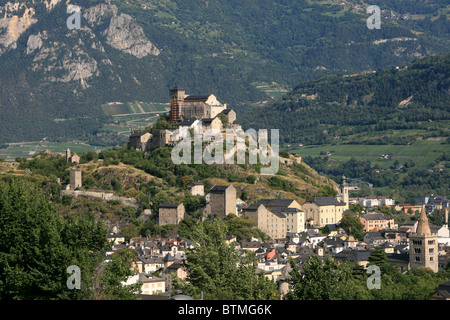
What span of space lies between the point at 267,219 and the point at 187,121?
2262cm

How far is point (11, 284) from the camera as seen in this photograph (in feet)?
142

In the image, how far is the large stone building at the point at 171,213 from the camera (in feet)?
309

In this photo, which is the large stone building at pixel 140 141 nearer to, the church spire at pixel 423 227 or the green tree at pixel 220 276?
the church spire at pixel 423 227

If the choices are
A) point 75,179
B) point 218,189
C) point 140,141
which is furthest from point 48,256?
point 140,141

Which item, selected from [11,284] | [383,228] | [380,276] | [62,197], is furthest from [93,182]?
[11,284]

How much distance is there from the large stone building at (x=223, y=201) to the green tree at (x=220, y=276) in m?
37.8

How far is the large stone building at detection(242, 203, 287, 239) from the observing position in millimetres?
93312

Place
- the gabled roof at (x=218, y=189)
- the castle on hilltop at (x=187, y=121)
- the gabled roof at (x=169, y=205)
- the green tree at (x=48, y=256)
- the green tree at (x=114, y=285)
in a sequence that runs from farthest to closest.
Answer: the castle on hilltop at (x=187, y=121) → the gabled roof at (x=218, y=189) → the gabled roof at (x=169, y=205) → the green tree at (x=48, y=256) → the green tree at (x=114, y=285)

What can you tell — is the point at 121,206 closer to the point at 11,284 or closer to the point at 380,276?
the point at 380,276

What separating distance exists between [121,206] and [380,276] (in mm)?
42652

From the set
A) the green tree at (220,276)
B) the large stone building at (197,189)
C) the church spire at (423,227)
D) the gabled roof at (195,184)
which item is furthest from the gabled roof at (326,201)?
the green tree at (220,276)

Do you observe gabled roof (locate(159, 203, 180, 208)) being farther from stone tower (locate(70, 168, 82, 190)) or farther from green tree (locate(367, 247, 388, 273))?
green tree (locate(367, 247, 388, 273))

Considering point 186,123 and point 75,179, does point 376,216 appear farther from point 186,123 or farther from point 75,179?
point 75,179

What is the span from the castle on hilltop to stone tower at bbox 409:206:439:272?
37.6 metres
